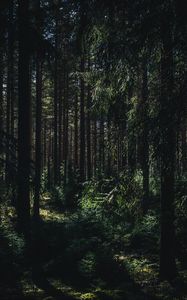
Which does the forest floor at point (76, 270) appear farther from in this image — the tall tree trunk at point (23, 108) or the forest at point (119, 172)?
the tall tree trunk at point (23, 108)

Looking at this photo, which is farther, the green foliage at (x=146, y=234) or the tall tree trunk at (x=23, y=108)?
the tall tree trunk at (x=23, y=108)

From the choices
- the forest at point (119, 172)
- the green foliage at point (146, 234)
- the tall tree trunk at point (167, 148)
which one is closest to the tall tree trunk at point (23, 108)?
the forest at point (119, 172)

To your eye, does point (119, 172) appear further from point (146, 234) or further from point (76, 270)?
point (146, 234)

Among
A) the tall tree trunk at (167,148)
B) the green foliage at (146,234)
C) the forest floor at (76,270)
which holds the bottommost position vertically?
the forest floor at (76,270)

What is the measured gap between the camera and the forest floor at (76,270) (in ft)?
35.8

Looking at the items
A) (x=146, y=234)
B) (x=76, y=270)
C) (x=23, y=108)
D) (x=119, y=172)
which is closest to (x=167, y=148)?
(x=119, y=172)

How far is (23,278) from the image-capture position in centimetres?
1244

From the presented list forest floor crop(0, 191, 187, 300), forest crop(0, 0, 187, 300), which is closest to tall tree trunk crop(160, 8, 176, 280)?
forest crop(0, 0, 187, 300)

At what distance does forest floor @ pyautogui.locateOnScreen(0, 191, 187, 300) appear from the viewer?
35.8 ft

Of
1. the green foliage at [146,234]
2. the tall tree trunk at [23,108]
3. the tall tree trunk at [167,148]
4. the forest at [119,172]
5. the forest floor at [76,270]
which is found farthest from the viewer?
the tall tree trunk at [23,108]

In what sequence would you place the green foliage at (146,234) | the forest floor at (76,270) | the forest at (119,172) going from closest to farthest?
the forest at (119,172) → the forest floor at (76,270) → the green foliage at (146,234)

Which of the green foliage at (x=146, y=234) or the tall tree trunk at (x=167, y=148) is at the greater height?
the tall tree trunk at (x=167, y=148)

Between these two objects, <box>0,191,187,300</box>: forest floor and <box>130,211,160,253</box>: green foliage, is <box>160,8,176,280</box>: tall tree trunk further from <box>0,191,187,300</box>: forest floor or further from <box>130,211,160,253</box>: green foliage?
<box>130,211,160,253</box>: green foliage

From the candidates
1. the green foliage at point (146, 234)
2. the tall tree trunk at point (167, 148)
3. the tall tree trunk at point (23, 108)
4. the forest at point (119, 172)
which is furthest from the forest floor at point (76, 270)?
the tall tree trunk at point (23, 108)
